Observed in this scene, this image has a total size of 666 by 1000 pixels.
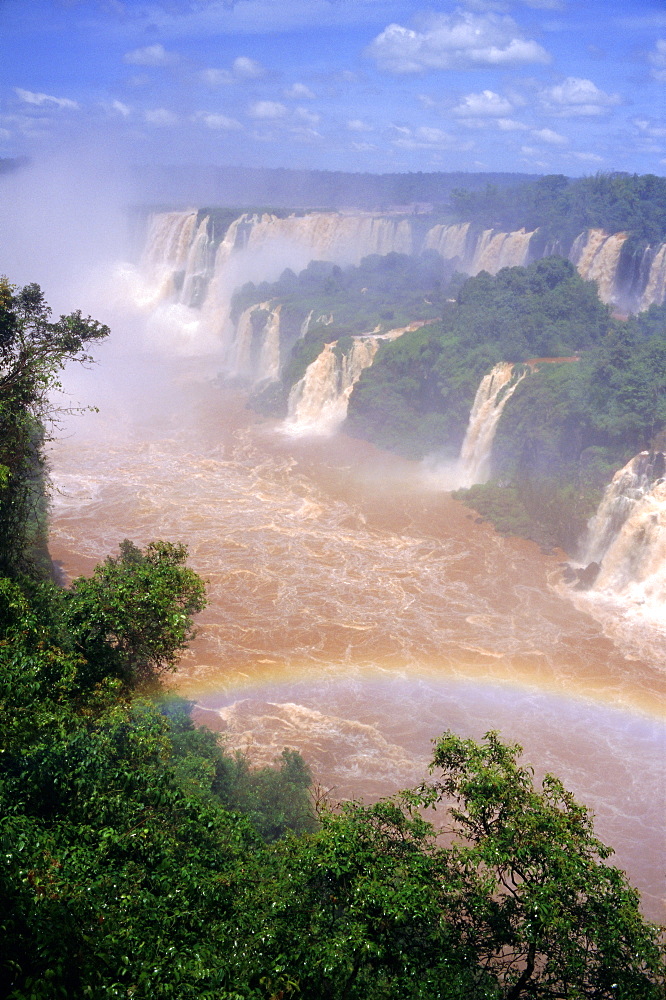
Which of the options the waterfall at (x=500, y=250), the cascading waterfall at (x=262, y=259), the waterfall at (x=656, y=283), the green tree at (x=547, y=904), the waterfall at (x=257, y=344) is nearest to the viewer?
the green tree at (x=547, y=904)

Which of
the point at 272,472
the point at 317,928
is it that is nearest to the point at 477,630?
the point at 272,472

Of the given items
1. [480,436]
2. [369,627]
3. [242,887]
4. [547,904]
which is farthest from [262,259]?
[547,904]

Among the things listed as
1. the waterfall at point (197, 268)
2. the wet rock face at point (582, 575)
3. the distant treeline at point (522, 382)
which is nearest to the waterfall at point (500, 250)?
the distant treeline at point (522, 382)

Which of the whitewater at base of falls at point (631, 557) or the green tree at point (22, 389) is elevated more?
the green tree at point (22, 389)

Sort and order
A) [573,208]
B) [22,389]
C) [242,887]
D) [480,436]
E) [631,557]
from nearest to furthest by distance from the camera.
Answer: [242,887]
[22,389]
[631,557]
[480,436]
[573,208]

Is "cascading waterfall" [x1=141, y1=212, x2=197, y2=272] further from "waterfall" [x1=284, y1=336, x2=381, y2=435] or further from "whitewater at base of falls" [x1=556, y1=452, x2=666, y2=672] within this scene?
"whitewater at base of falls" [x1=556, y1=452, x2=666, y2=672]

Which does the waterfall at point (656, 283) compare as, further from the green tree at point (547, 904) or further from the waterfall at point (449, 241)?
the green tree at point (547, 904)

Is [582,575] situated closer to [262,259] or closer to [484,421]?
[484,421]
